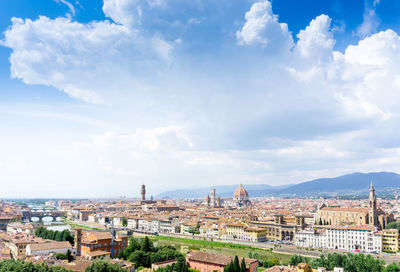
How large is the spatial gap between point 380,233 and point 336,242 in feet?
13.6

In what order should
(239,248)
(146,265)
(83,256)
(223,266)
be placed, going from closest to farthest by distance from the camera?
(223,266) < (146,265) < (83,256) < (239,248)

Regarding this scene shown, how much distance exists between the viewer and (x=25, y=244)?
26.0 metres

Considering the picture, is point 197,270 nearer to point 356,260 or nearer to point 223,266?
point 223,266

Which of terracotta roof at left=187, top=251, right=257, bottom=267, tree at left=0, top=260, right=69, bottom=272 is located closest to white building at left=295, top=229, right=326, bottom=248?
terracotta roof at left=187, top=251, right=257, bottom=267

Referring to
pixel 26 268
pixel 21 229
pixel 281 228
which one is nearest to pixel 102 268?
pixel 26 268

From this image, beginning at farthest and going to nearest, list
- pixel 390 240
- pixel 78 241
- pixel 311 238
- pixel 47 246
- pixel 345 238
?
pixel 311 238 < pixel 345 238 < pixel 390 240 < pixel 78 241 < pixel 47 246

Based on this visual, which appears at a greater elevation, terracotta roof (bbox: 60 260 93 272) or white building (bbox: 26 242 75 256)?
terracotta roof (bbox: 60 260 93 272)

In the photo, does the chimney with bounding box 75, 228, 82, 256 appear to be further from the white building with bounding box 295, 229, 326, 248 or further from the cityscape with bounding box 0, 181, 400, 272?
the white building with bounding box 295, 229, 326, 248

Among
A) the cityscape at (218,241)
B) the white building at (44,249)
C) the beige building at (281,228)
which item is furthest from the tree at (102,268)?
the beige building at (281,228)

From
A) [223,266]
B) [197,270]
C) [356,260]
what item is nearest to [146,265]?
[197,270]

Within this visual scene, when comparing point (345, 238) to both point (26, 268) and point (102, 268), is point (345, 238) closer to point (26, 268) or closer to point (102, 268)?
point (102, 268)

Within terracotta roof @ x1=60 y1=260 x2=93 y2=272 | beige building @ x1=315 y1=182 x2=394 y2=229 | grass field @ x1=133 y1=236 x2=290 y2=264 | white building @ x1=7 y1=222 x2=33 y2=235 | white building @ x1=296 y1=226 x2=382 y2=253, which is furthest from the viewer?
beige building @ x1=315 y1=182 x2=394 y2=229

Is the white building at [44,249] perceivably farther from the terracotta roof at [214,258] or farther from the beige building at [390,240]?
the beige building at [390,240]

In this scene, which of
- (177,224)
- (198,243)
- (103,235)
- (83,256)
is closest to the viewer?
(83,256)
